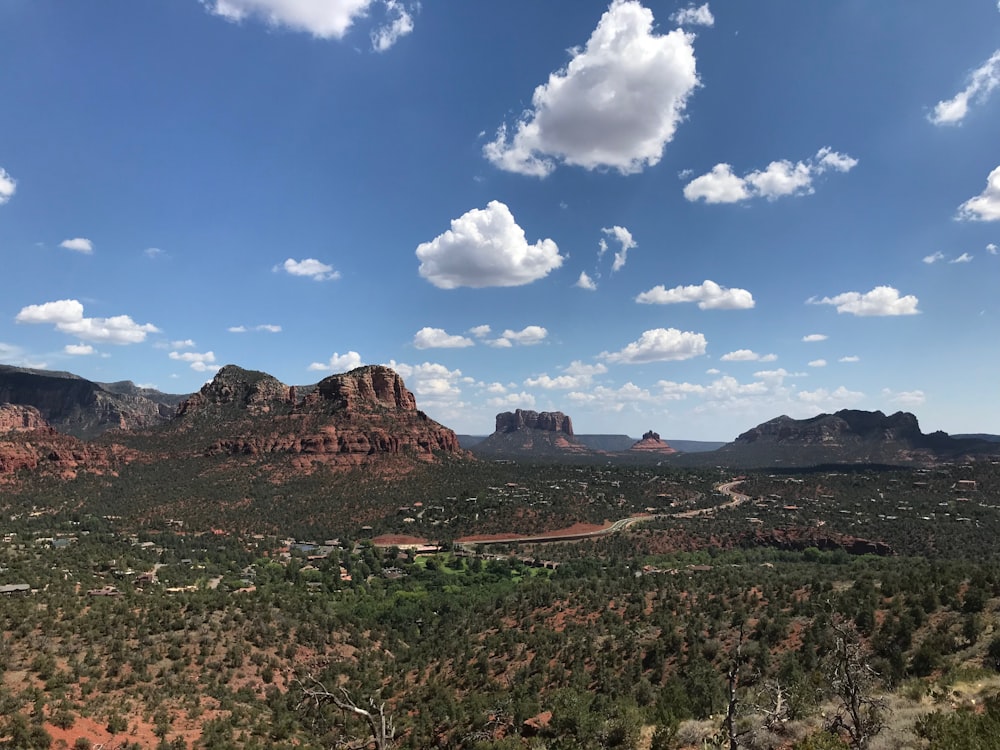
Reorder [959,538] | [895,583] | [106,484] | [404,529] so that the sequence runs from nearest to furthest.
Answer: [895,583] < [959,538] < [404,529] < [106,484]

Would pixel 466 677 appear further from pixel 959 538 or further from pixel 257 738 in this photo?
pixel 959 538

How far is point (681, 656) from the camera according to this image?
36781 millimetres

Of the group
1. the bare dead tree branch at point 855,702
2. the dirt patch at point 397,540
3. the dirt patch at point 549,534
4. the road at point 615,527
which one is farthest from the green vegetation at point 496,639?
the dirt patch at point 549,534

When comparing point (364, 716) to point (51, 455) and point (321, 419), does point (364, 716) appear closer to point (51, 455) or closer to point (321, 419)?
point (51, 455)

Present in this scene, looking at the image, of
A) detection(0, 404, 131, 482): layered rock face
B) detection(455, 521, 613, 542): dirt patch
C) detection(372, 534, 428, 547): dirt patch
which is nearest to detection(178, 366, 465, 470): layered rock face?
detection(0, 404, 131, 482): layered rock face

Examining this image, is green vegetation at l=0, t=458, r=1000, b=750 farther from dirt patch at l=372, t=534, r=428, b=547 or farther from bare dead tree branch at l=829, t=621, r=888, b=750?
dirt patch at l=372, t=534, r=428, b=547

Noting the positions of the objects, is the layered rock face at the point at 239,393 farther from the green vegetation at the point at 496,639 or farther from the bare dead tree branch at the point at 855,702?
the bare dead tree branch at the point at 855,702

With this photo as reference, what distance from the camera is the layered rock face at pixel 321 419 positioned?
14425cm

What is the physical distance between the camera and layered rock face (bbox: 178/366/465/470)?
473 ft

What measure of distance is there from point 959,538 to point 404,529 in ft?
314

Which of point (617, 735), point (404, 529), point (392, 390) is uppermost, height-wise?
point (392, 390)

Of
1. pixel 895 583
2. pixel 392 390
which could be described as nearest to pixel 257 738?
pixel 895 583

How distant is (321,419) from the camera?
157 m

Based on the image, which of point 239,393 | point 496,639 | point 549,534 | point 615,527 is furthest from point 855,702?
point 239,393
